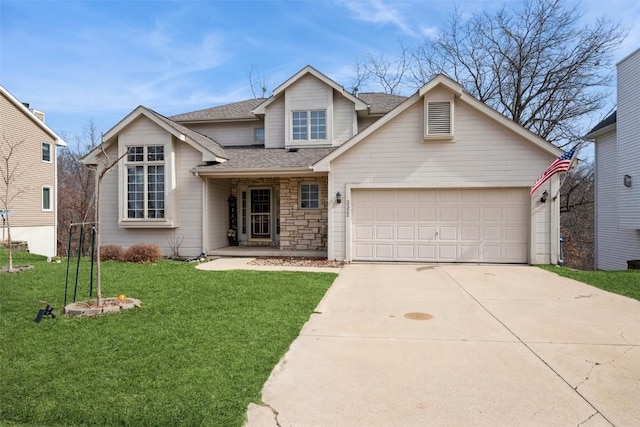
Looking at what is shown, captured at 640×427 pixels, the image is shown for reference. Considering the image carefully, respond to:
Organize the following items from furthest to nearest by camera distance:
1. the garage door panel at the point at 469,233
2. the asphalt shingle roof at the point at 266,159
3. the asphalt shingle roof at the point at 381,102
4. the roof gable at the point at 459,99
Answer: the asphalt shingle roof at the point at 381,102 < the asphalt shingle roof at the point at 266,159 < the garage door panel at the point at 469,233 < the roof gable at the point at 459,99

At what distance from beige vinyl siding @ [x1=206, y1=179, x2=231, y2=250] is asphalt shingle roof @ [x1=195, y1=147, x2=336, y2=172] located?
41.0 inches

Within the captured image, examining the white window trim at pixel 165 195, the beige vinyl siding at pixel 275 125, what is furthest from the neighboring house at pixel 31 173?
the beige vinyl siding at pixel 275 125

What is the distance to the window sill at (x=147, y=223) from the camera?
13.4 metres

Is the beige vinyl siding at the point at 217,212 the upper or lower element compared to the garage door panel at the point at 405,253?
upper

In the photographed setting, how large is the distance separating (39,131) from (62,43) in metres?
14.8

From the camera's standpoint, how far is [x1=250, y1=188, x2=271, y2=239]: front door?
1565cm

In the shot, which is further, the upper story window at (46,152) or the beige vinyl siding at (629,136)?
the upper story window at (46,152)

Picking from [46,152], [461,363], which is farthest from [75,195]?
[461,363]

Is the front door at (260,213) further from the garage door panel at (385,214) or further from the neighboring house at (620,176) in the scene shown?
the neighboring house at (620,176)

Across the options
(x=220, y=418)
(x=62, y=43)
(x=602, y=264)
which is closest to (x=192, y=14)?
(x=62, y=43)

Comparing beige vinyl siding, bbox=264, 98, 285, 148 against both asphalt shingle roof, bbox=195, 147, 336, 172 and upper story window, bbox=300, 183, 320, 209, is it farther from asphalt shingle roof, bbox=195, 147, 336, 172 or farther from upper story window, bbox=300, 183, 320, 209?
upper story window, bbox=300, 183, 320, 209

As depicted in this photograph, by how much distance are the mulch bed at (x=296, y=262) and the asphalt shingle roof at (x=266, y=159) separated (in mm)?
3011

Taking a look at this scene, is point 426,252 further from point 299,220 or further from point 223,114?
point 223,114

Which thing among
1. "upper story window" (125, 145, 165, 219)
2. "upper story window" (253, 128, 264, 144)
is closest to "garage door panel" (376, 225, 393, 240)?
"upper story window" (253, 128, 264, 144)
